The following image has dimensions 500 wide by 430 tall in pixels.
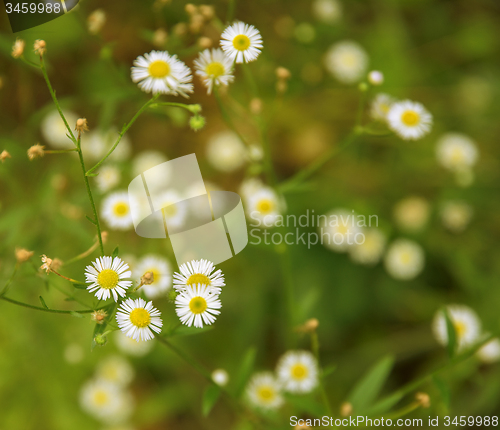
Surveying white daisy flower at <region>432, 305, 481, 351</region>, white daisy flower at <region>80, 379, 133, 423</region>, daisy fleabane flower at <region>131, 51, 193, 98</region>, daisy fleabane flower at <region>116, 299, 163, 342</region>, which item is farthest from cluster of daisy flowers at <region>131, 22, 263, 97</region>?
white daisy flower at <region>80, 379, 133, 423</region>

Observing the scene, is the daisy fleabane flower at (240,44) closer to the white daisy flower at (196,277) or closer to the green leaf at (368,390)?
the white daisy flower at (196,277)

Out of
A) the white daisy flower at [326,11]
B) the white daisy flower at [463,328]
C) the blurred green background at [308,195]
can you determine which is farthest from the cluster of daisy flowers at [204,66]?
the white daisy flower at [326,11]

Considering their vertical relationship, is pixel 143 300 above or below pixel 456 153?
below

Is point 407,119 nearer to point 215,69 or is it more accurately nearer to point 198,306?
point 215,69

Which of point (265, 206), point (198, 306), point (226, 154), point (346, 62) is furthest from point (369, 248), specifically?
point (198, 306)

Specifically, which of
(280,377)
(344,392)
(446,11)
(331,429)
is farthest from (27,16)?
(446,11)
